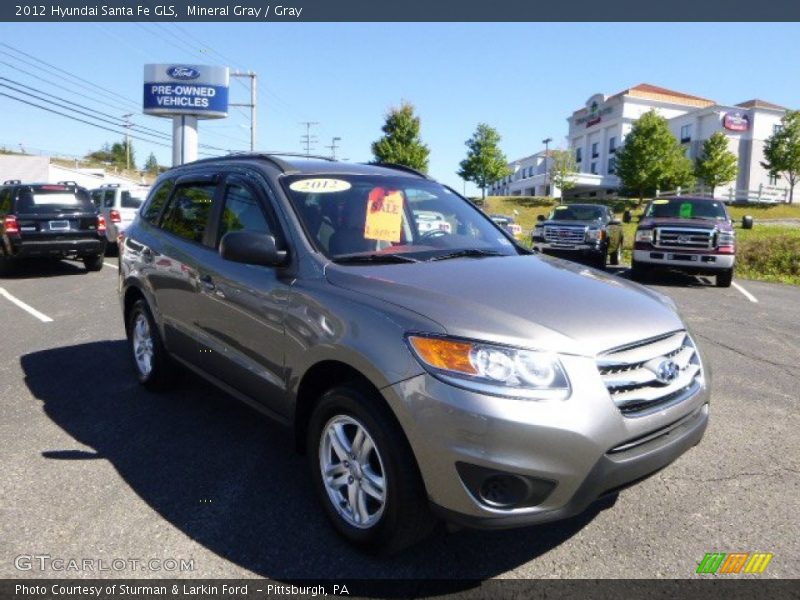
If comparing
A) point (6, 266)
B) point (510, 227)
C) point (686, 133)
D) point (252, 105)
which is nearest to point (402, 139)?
point (252, 105)

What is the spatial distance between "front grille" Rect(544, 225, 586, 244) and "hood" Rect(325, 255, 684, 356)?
1213 cm

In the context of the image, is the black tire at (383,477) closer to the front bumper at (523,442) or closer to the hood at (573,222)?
the front bumper at (523,442)

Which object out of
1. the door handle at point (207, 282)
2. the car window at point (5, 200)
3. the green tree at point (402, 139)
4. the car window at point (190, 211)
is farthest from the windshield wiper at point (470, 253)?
the green tree at point (402, 139)

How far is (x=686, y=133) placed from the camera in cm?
7325

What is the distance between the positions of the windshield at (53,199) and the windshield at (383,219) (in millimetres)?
10838

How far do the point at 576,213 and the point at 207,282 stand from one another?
1382 centimetres

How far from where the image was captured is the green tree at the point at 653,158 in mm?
55438

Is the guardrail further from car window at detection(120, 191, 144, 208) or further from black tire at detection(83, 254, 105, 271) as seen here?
black tire at detection(83, 254, 105, 271)

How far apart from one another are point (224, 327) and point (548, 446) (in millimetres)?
2127

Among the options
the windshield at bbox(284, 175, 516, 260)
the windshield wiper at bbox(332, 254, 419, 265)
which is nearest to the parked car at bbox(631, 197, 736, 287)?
the windshield at bbox(284, 175, 516, 260)

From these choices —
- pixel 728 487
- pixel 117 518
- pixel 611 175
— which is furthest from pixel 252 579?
pixel 611 175

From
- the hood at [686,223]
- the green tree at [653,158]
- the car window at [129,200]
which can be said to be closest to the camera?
the hood at [686,223]

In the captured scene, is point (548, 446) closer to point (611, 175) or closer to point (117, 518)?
point (117, 518)

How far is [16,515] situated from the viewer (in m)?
3.09
